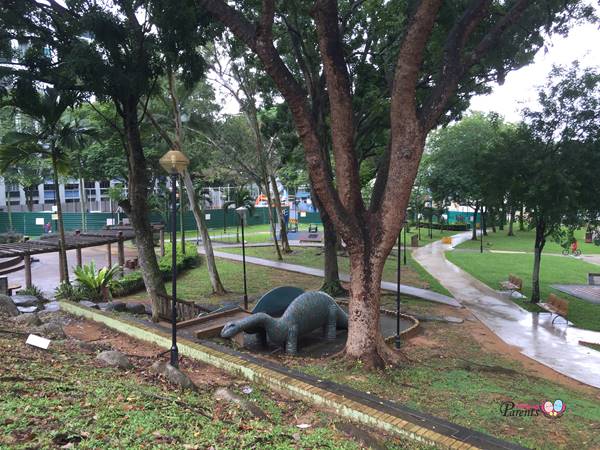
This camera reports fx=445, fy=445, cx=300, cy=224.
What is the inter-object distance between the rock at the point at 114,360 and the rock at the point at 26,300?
23.3 feet

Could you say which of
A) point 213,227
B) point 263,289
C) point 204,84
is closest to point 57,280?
point 263,289

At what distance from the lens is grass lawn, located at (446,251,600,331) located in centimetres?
1471

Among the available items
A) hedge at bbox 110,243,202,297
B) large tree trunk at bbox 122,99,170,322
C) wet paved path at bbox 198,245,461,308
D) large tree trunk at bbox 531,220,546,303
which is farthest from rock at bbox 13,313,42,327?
large tree trunk at bbox 531,220,546,303

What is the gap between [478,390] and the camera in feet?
23.2

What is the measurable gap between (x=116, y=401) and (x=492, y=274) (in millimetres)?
20375

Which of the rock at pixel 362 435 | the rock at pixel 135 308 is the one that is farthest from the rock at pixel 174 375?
the rock at pixel 135 308

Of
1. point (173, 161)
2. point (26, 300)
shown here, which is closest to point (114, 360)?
point (173, 161)

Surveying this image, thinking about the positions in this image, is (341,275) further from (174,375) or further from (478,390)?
(174,375)

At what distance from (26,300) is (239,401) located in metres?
10.0

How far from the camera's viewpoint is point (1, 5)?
9328 millimetres

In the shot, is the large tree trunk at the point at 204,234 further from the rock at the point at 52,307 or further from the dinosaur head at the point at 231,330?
the dinosaur head at the point at 231,330

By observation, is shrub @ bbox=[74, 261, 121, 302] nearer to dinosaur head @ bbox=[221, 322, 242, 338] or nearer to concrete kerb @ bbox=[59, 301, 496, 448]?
concrete kerb @ bbox=[59, 301, 496, 448]

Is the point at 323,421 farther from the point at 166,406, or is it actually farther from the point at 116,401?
the point at 116,401

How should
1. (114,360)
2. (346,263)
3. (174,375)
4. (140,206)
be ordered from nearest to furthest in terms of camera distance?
(174,375)
(114,360)
(140,206)
(346,263)
